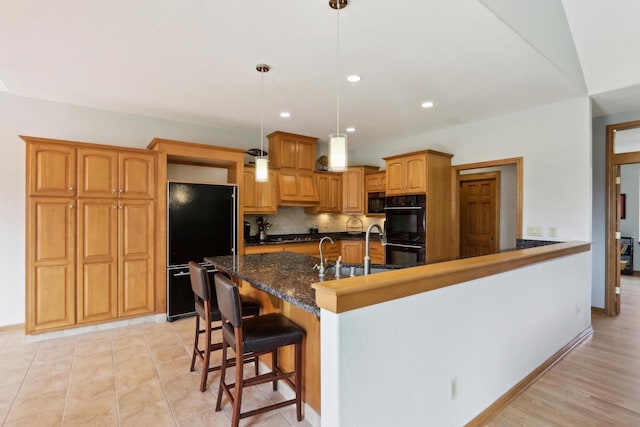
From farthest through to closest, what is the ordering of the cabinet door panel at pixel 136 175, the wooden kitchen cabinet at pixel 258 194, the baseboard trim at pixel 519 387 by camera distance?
the wooden kitchen cabinet at pixel 258 194
the cabinet door panel at pixel 136 175
the baseboard trim at pixel 519 387

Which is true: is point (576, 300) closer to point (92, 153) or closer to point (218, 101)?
point (218, 101)

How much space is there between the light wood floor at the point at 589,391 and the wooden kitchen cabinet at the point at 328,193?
3.81 meters

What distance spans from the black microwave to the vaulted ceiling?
175 centimetres

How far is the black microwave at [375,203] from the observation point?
5527mm

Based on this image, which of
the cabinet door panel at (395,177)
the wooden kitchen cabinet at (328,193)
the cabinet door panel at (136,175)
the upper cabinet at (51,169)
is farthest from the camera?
the wooden kitchen cabinet at (328,193)

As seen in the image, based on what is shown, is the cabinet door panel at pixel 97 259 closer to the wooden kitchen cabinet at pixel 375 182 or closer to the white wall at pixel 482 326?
the white wall at pixel 482 326

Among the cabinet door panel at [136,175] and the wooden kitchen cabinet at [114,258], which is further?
the cabinet door panel at [136,175]

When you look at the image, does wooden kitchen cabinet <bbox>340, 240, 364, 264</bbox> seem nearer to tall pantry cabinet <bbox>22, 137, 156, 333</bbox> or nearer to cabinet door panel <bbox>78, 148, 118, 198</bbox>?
tall pantry cabinet <bbox>22, 137, 156, 333</bbox>

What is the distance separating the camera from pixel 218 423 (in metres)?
2.02

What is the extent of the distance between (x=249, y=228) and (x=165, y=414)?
10.5ft

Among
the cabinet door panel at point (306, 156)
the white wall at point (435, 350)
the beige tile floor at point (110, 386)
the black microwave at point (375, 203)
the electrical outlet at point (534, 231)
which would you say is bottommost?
the beige tile floor at point (110, 386)

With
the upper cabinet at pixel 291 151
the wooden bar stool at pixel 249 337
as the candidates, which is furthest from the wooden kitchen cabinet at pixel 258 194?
the wooden bar stool at pixel 249 337

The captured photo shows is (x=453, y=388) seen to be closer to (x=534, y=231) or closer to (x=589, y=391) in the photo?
(x=589, y=391)

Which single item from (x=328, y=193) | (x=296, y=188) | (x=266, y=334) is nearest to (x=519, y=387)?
(x=266, y=334)
